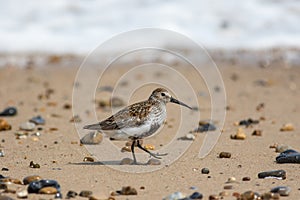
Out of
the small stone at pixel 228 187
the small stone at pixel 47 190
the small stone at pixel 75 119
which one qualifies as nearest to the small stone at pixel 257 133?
the small stone at pixel 75 119

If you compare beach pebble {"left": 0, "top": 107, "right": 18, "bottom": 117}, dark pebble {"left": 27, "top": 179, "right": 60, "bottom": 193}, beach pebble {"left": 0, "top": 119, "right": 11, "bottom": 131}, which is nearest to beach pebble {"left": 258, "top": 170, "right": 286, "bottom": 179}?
dark pebble {"left": 27, "top": 179, "right": 60, "bottom": 193}

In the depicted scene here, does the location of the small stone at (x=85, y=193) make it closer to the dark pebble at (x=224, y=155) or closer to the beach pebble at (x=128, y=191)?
the beach pebble at (x=128, y=191)

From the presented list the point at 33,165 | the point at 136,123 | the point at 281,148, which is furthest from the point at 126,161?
the point at 281,148

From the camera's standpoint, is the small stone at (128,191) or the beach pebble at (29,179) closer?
the small stone at (128,191)

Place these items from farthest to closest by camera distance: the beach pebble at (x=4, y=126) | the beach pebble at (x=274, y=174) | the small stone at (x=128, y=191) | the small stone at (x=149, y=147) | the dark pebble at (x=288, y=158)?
the beach pebble at (x=4, y=126) < the small stone at (x=149, y=147) < the dark pebble at (x=288, y=158) < the beach pebble at (x=274, y=174) < the small stone at (x=128, y=191)

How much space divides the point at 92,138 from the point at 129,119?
3.71 feet

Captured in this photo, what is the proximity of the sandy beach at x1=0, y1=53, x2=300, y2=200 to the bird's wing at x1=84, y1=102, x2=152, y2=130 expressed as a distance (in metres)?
0.37

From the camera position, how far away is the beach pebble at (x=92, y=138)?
7414mm

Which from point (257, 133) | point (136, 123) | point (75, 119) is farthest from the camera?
point (75, 119)

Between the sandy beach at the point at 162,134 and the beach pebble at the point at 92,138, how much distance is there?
0.09 meters

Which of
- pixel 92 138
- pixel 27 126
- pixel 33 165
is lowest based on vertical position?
pixel 33 165

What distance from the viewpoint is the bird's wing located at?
6.39 m

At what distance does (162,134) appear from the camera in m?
8.22

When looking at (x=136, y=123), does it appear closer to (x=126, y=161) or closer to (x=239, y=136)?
(x=126, y=161)
